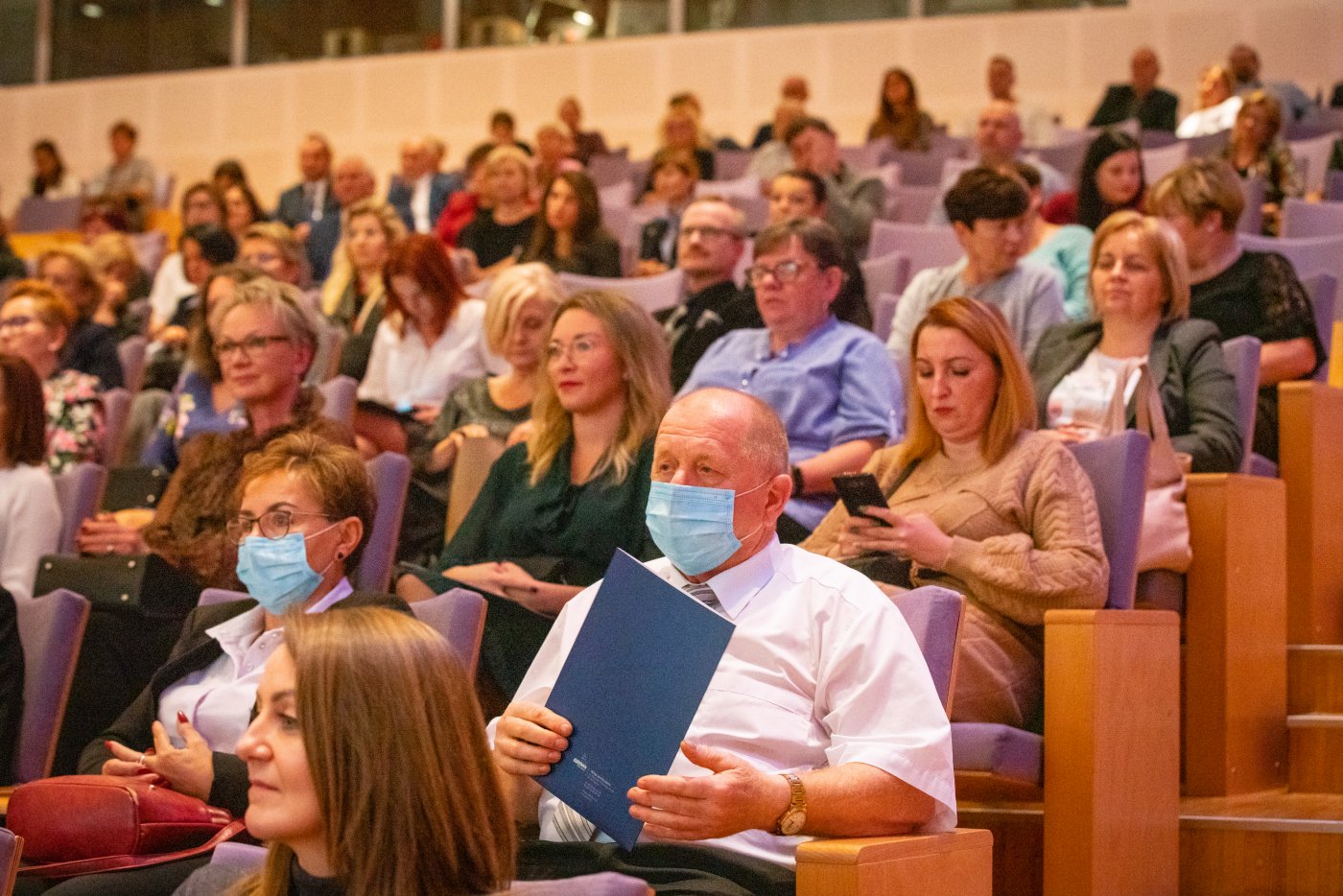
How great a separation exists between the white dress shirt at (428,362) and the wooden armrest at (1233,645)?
87.0 inches

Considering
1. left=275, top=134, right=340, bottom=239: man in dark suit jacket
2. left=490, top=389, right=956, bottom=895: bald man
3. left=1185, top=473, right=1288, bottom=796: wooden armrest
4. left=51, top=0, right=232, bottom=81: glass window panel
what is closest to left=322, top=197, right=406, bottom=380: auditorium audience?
left=275, top=134, right=340, bottom=239: man in dark suit jacket

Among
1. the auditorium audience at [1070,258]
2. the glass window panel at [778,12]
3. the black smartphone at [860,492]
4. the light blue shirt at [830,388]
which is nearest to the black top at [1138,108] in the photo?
the glass window panel at [778,12]

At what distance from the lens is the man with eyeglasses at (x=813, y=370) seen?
343 centimetres

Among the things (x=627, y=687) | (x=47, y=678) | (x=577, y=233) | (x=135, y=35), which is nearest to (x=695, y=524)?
(x=627, y=687)

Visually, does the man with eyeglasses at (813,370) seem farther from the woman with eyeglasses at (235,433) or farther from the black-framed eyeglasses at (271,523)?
the black-framed eyeglasses at (271,523)

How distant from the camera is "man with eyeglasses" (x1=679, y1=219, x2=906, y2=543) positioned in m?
3.43

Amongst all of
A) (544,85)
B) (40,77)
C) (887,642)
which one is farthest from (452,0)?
(887,642)

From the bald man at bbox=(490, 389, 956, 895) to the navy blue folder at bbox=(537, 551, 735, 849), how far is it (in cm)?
3

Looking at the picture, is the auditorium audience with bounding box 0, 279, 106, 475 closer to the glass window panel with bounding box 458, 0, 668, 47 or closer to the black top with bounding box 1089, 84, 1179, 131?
the black top with bounding box 1089, 84, 1179, 131

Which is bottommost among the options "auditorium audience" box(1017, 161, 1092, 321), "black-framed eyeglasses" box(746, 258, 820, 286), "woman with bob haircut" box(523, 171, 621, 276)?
"black-framed eyeglasses" box(746, 258, 820, 286)

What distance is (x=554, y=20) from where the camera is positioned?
10531 millimetres

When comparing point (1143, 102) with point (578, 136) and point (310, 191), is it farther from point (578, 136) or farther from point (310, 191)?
point (310, 191)

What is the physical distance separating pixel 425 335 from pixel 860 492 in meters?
2.35

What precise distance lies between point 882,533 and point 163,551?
1.52 meters
